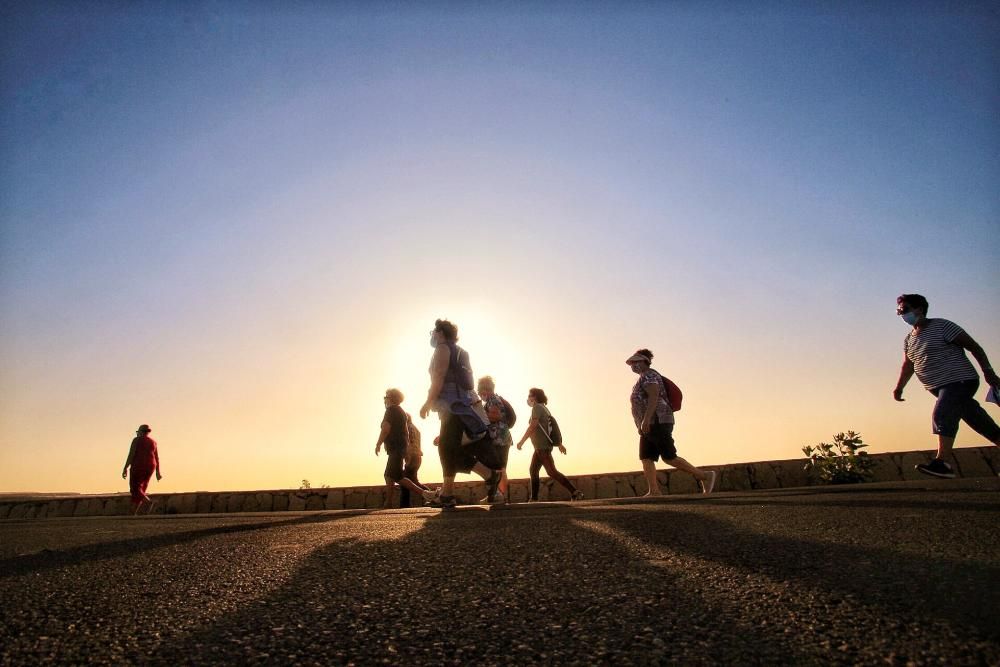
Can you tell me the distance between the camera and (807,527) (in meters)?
2.79

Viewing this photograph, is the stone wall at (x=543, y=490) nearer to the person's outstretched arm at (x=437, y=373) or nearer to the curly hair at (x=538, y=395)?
the curly hair at (x=538, y=395)

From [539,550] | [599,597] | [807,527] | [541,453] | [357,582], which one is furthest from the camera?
[541,453]

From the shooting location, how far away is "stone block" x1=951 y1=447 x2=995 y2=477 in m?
8.24

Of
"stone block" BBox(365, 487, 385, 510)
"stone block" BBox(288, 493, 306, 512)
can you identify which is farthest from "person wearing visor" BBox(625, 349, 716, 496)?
"stone block" BBox(288, 493, 306, 512)

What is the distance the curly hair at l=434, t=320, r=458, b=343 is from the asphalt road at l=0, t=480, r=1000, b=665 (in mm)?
3230

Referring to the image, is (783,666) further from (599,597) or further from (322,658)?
(322,658)

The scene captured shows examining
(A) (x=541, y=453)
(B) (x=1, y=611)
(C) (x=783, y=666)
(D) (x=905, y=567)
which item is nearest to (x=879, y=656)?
(C) (x=783, y=666)

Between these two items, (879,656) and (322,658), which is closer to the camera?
(879,656)

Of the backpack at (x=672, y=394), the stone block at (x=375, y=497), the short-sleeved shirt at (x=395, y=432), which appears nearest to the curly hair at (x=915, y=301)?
the backpack at (x=672, y=394)

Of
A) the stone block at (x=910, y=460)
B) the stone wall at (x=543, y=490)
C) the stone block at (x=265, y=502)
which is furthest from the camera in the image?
the stone block at (x=265, y=502)

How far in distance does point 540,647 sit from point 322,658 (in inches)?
18.0

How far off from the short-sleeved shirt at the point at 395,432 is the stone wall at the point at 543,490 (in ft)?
8.88

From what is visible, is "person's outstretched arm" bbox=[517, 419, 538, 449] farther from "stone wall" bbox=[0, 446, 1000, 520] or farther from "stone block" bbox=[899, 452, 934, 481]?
"stone block" bbox=[899, 452, 934, 481]

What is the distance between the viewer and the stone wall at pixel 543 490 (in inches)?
353
